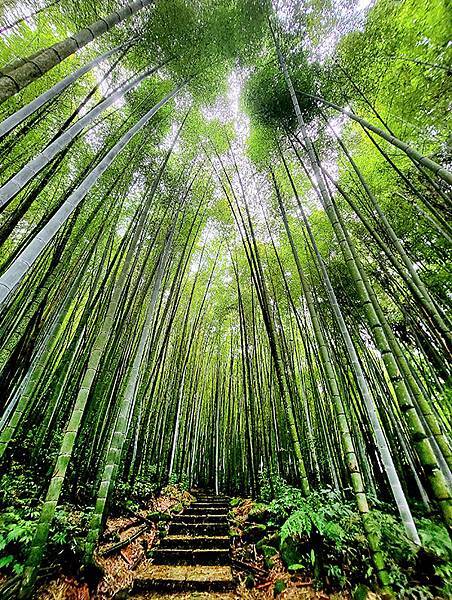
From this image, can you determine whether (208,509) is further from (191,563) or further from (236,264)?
(236,264)

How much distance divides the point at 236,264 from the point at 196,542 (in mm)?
4542

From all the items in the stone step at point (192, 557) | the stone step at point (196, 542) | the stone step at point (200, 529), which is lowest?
the stone step at point (192, 557)

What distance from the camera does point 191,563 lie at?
2.52 metres

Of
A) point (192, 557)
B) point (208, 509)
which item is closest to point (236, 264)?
point (208, 509)

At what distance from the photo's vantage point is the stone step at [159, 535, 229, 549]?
2748 millimetres

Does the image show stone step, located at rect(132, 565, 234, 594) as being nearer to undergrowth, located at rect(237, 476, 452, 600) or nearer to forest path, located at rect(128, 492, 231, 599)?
forest path, located at rect(128, 492, 231, 599)

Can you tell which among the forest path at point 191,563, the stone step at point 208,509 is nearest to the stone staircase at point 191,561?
the forest path at point 191,563

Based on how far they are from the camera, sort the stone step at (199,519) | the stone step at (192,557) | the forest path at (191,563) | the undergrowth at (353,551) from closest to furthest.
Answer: the undergrowth at (353,551), the forest path at (191,563), the stone step at (192,557), the stone step at (199,519)

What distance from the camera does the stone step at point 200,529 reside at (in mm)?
3062

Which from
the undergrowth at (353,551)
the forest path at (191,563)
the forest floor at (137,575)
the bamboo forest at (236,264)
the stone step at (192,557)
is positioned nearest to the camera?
the undergrowth at (353,551)

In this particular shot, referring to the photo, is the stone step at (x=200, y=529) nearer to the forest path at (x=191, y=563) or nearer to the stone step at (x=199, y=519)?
the forest path at (x=191, y=563)

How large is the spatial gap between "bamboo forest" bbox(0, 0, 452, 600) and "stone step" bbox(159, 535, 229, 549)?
19mm

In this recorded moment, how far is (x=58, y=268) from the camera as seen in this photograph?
2.99 meters

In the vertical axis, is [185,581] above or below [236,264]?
below
